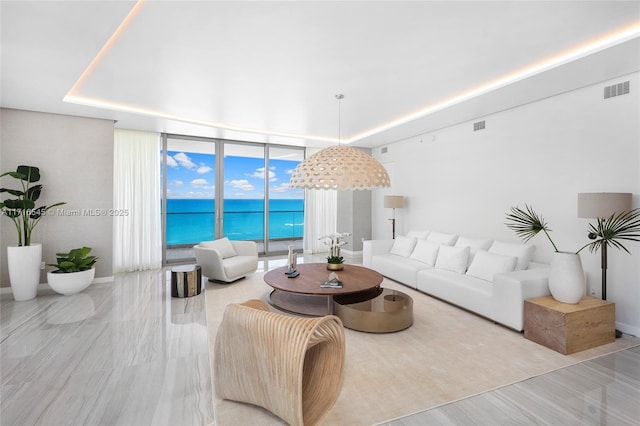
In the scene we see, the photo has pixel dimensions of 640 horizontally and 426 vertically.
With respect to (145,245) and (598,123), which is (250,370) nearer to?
(598,123)

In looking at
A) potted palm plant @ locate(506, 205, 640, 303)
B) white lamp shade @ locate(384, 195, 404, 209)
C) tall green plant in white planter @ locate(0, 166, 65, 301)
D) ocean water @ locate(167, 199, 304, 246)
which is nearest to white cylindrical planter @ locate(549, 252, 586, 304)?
potted palm plant @ locate(506, 205, 640, 303)

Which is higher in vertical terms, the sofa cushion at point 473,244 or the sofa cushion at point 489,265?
the sofa cushion at point 473,244

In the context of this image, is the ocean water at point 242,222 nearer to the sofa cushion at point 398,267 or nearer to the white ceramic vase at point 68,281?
the sofa cushion at point 398,267

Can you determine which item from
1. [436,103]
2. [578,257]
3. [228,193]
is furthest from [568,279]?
[228,193]

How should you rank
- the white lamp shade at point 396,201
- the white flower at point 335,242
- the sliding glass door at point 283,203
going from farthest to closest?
1. the sliding glass door at point 283,203
2. the white lamp shade at point 396,201
3. the white flower at point 335,242

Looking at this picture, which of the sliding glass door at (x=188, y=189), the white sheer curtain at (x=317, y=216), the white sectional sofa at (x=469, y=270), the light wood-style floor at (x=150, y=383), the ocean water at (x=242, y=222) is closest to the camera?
the light wood-style floor at (x=150, y=383)

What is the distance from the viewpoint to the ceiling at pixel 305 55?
241 cm

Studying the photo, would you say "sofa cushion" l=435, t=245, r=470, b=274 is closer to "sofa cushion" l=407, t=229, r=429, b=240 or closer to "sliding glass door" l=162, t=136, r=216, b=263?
"sofa cushion" l=407, t=229, r=429, b=240

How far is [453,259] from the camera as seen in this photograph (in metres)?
4.54

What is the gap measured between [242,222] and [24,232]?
5978 millimetres

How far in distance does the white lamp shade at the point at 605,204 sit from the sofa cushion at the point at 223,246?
199 inches

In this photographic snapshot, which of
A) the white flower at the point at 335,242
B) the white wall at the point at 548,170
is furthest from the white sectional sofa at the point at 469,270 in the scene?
the white flower at the point at 335,242

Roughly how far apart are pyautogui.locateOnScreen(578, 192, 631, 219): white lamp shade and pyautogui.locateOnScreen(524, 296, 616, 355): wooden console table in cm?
92

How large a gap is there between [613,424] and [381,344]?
5.57 ft
